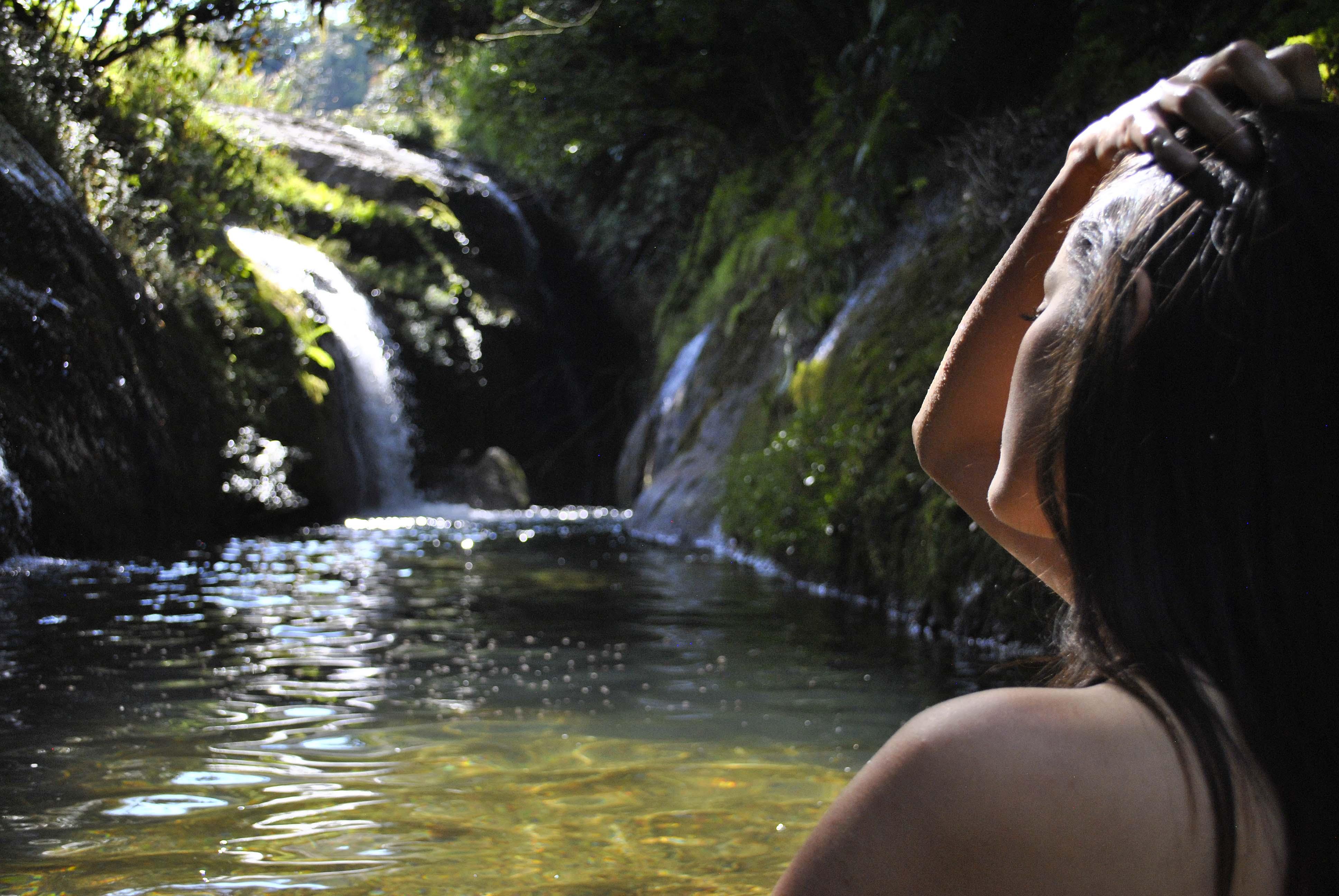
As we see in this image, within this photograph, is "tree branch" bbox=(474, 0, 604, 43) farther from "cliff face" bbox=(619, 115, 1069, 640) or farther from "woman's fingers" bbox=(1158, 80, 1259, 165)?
"woman's fingers" bbox=(1158, 80, 1259, 165)

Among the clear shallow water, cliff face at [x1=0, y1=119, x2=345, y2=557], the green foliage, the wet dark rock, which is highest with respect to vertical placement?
the green foliage

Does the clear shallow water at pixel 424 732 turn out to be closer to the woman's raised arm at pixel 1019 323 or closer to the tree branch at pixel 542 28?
the woman's raised arm at pixel 1019 323

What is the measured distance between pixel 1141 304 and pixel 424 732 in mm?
2984

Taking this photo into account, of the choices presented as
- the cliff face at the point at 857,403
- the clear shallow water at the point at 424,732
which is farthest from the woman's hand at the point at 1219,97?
the cliff face at the point at 857,403

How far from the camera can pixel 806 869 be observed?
0.72 meters

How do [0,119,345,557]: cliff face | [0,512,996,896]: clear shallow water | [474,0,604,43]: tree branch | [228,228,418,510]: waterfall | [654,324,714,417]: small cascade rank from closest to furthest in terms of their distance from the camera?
1. [0,512,996,896]: clear shallow water
2. [0,119,345,557]: cliff face
3. [474,0,604,43]: tree branch
4. [228,228,418,510]: waterfall
5. [654,324,714,417]: small cascade

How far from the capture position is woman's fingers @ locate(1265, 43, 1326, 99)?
878mm

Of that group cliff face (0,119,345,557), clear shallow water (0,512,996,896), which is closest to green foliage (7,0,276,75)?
cliff face (0,119,345,557)

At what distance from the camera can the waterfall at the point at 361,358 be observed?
13906mm

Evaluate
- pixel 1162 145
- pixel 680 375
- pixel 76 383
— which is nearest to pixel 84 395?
pixel 76 383

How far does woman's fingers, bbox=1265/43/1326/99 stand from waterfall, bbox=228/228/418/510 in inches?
511

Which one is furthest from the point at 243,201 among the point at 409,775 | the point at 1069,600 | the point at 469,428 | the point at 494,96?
the point at 1069,600

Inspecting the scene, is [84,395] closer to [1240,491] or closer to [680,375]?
[1240,491]

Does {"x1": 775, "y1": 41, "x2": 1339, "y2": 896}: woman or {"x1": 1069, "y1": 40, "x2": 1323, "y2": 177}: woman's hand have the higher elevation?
{"x1": 1069, "y1": 40, "x2": 1323, "y2": 177}: woman's hand
